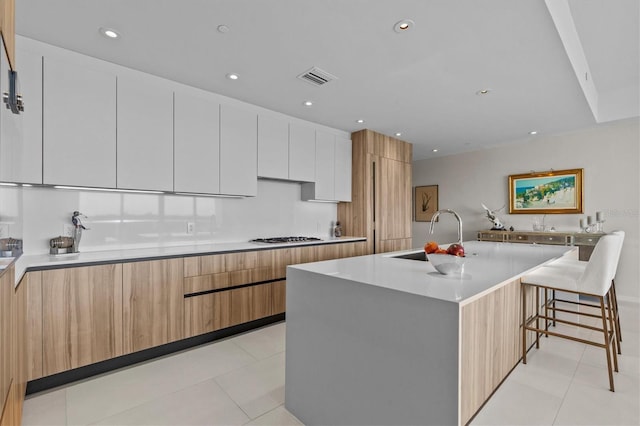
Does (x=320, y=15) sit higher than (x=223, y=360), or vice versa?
(x=320, y=15)

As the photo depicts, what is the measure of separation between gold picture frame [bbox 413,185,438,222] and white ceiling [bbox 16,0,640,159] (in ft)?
8.87

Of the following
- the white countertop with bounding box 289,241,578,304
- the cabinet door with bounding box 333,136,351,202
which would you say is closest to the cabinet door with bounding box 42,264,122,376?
the white countertop with bounding box 289,241,578,304

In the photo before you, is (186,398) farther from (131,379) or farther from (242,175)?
(242,175)

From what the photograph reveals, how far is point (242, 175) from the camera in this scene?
11.0 ft

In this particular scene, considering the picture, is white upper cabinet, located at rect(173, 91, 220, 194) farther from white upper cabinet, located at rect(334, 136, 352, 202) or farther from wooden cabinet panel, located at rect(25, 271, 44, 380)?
white upper cabinet, located at rect(334, 136, 352, 202)

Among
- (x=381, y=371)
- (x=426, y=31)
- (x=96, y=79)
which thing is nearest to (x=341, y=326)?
(x=381, y=371)

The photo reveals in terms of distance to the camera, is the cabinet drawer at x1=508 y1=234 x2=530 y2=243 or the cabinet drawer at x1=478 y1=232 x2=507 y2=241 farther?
the cabinet drawer at x1=478 y1=232 x2=507 y2=241

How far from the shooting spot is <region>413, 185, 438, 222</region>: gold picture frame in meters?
6.46

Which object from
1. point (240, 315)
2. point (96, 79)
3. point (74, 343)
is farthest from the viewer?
point (240, 315)

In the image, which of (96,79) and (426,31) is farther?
(96,79)

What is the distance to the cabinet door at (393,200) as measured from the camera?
468 centimetres

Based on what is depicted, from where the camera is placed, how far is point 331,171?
4.32 meters

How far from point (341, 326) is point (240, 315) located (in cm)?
176

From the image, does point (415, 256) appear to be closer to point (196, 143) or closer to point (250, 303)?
point (250, 303)
